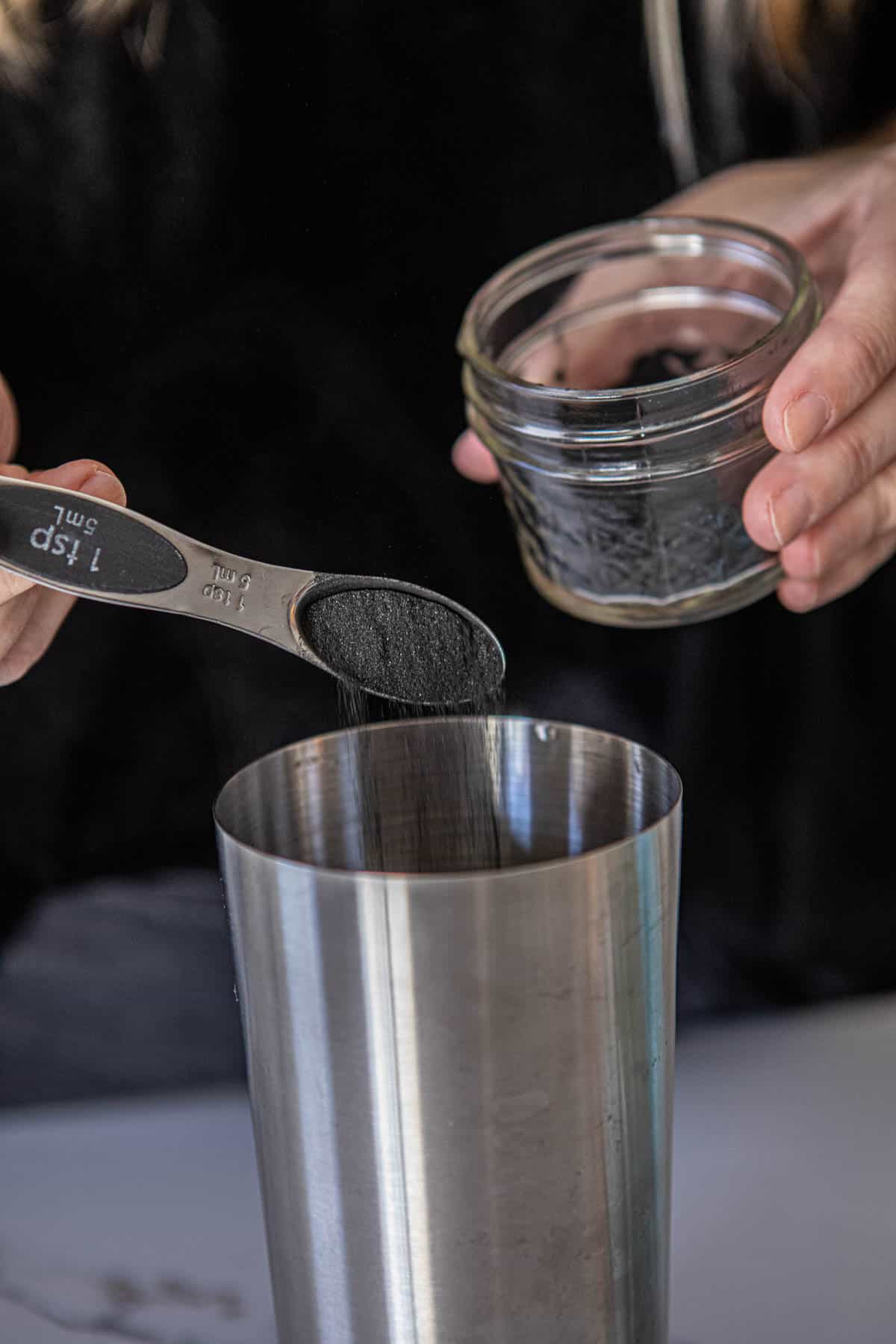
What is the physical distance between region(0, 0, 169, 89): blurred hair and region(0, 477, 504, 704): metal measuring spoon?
282mm

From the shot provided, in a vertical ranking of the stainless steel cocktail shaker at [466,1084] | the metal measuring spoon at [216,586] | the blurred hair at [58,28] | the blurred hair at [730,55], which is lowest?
the stainless steel cocktail shaker at [466,1084]

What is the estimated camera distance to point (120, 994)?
68 centimetres

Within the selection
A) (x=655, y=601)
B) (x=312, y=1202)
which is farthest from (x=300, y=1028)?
(x=655, y=601)

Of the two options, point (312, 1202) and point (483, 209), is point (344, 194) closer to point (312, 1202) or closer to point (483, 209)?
point (483, 209)

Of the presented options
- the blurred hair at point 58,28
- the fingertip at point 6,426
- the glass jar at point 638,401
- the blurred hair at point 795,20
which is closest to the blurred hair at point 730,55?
the blurred hair at point 795,20

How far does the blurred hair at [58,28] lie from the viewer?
1.77 ft

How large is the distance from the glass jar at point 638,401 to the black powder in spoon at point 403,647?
0.08 metres

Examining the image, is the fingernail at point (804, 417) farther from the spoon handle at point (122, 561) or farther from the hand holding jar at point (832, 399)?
the spoon handle at point (122, 561)

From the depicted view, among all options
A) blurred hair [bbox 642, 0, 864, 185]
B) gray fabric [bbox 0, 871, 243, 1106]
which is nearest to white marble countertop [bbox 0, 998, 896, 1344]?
gray fabric [bbox 0, 871, 243, 1106]

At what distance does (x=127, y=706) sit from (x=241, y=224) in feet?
0.73

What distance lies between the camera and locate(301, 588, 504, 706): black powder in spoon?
40 cm

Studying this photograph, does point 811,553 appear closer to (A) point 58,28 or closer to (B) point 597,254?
(B) point 597,254

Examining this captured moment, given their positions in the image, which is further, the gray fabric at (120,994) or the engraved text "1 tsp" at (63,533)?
the gray fabric at (120,994)

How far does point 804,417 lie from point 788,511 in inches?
1.5
